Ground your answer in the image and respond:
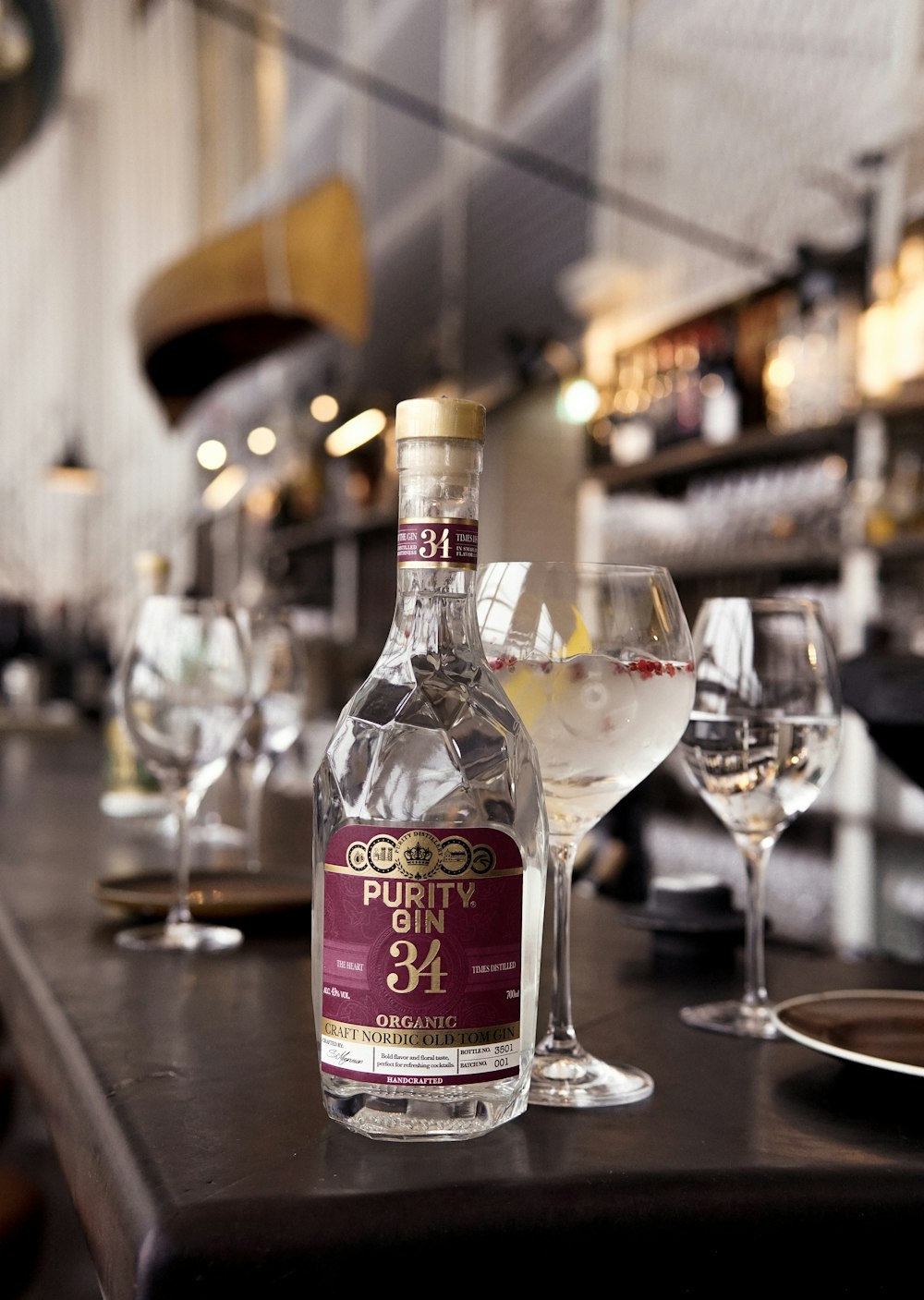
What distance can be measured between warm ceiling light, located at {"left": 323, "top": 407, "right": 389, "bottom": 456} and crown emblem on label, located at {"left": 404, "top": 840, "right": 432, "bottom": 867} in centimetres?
476

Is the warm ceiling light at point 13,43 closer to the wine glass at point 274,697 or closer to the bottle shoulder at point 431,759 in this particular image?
the wine glass at point 274,697

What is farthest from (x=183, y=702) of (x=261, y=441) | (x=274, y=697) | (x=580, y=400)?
(x=261, y=441)

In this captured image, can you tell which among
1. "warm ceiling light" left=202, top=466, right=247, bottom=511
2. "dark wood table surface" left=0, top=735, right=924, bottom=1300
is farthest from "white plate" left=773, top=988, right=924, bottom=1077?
"warm ceiling light" left=202, top=466, right=247, bottom=511

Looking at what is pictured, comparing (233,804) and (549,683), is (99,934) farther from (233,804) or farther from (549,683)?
(233,804)

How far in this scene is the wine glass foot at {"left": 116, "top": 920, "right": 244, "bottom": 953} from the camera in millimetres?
944

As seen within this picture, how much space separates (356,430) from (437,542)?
16.3 feet

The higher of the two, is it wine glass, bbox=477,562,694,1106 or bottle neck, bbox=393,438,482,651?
bottle neck, bbox=393,438,482,651

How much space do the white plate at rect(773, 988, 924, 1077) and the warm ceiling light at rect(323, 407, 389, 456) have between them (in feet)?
15.1

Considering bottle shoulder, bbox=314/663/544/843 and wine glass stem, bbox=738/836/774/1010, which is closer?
bottle shoulder, bbox=314/663/544/843

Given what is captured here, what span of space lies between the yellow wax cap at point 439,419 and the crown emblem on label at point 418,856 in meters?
0.16

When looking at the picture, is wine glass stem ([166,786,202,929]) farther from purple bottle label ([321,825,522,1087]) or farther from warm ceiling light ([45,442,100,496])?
warm ceiling light ([45,442,100,496])

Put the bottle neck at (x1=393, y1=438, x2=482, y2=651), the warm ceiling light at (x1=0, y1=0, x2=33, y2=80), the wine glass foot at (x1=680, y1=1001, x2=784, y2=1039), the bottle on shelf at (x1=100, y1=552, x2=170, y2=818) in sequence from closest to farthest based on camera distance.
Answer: the bottle neck at (x1=393, y1=438, x2=482, y2=651)
the wine glass foot at (x1=680, y1=1001, x2=784, y2=1039)
the bottle on shelf at (x1=100, y1=552, x2=170, y2=818)
the warm ceiling light at (x1=0, y1=0, x2=33, y2=80)

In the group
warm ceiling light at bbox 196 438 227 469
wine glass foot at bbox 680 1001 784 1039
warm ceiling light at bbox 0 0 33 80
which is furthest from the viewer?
warm ceiling light at bbox 196 438 227 469

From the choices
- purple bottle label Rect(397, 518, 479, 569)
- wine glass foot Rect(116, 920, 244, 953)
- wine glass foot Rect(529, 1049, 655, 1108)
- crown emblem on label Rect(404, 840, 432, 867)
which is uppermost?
purple bottle label Rect(397, 518, 479, 569)
